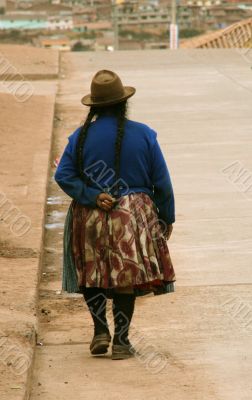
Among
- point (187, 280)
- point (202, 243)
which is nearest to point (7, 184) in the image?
point (202, 243)

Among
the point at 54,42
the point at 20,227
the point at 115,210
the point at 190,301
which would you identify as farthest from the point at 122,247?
the point at 54,42

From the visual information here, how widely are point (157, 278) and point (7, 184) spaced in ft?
18.0

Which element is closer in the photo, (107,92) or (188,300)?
(107,92)

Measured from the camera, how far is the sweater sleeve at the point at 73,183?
710 centimetres

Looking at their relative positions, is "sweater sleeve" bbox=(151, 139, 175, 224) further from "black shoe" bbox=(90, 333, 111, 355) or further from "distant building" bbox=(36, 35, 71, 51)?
"distant building" bbox=(36, 35, 71, 51)

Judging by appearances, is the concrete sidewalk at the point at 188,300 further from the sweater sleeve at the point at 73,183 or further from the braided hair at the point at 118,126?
the braided hair at the point at 118,126

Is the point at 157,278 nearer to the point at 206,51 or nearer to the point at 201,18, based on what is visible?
the point at 206,51

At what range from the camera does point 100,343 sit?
7.28 meters

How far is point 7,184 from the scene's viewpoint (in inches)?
488

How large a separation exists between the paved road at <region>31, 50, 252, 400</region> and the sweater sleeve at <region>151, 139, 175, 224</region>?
0.88 m

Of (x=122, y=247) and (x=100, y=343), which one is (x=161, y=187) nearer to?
(x=122, y=247)

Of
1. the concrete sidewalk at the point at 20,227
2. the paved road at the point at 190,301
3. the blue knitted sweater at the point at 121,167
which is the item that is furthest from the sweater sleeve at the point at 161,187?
the concrete sidewalk at the point at 20,227

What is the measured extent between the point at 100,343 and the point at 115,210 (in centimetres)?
82

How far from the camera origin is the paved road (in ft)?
22.6
